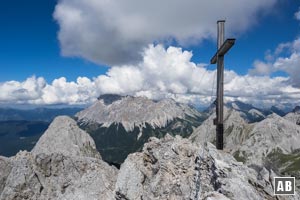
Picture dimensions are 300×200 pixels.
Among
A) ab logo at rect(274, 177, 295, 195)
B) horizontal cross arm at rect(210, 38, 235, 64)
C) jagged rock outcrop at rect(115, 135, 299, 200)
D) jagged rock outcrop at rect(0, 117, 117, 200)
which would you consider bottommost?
jagged rock outcrop at rect(0, 117, 117, 200)

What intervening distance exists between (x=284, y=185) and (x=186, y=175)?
45.6 feet

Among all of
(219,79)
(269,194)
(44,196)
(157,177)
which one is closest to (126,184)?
(157,177)

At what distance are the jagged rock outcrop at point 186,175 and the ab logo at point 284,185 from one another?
2.98 metres

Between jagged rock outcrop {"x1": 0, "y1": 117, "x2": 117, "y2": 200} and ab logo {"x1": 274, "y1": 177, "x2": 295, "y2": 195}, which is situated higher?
ab logo {"x1": 274, "y1": 177, "x2": 295, "y2": 195}

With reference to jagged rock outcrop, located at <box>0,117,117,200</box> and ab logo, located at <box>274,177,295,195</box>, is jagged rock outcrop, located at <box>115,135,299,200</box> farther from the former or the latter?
jagged rock outcrop, located at <box>0,117,117,200</box>

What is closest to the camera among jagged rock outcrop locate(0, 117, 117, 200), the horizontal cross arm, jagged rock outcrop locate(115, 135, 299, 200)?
the horizontal cross arm

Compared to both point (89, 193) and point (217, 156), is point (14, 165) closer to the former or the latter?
point (89, 193)

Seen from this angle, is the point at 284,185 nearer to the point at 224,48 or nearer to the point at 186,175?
the point at 224,48

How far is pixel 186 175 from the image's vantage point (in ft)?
96.7

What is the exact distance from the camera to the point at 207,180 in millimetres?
24125

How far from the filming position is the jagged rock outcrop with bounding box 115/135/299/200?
833 inches

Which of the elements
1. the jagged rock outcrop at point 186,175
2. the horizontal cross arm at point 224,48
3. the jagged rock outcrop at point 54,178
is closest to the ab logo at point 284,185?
the jagged rock outcrop at point 186,175

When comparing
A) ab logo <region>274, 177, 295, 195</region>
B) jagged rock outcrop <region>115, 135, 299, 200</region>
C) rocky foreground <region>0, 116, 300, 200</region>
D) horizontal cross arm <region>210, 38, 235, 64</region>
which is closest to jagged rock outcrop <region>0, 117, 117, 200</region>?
rocky foreground <region>0, 116, 300, 200</region>

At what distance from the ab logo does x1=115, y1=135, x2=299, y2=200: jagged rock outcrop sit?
9.79 feet
